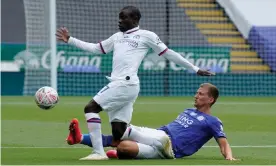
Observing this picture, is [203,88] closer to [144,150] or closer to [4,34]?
[144,150]

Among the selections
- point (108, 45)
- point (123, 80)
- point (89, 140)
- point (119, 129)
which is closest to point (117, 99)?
point (123, 80)

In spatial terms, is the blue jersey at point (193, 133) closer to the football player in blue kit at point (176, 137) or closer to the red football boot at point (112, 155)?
the football player in blue kit at point (176, 137)

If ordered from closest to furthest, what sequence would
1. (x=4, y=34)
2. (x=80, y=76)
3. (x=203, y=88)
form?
(x=203, y=88) < (x=80, y=76) < (x=4, y=34)

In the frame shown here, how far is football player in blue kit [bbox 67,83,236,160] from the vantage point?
10648 millimetres

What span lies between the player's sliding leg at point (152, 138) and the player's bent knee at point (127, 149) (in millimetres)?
194

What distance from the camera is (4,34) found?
31.2 m

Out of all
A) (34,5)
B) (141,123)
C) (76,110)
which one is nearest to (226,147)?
(141,123)

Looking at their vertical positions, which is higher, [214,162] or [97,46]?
[97,46]

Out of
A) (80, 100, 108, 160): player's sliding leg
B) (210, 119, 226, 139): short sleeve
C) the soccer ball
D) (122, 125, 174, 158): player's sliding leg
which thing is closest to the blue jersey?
(210, 119, 226, 139): short sleeve

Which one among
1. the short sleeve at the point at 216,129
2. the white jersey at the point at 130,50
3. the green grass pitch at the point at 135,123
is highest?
the white jersey at the point at 130,50

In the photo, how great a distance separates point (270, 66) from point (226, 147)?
20.1m

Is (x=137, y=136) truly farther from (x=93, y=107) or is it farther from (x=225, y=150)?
(x=225, y=150)

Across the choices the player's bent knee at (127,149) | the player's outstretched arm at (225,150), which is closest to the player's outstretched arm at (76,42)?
the player's bent knee at (127,149)

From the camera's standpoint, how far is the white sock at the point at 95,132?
426 inches
